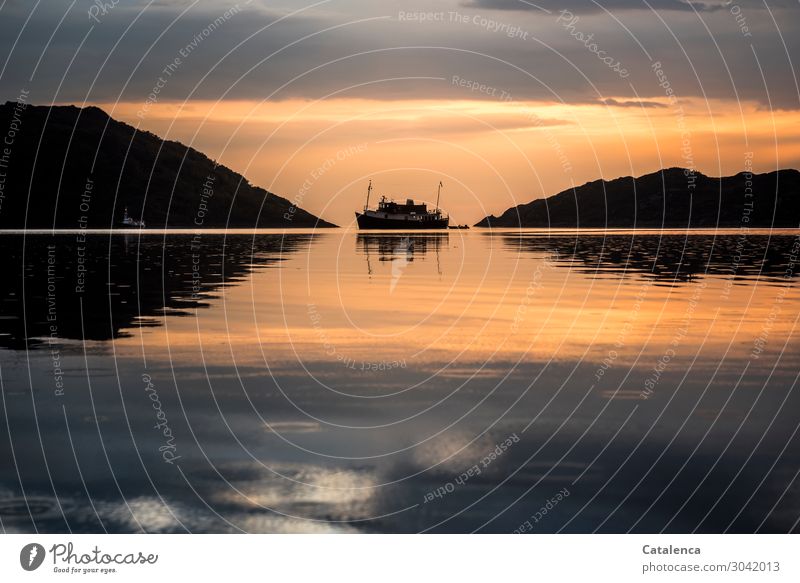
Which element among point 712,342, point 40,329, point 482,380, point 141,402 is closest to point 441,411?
point 482,380

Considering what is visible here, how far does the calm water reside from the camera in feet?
50.8

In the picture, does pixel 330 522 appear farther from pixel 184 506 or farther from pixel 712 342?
pixel 712 342

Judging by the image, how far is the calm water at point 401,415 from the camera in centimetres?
1548

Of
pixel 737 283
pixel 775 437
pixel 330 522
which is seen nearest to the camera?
pixel 330 522

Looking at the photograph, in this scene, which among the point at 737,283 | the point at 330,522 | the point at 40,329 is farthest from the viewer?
the point at 737,283

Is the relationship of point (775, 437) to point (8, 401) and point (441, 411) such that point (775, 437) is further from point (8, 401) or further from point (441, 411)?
point (8, 401)

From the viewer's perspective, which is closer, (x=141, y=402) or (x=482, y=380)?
(x=141, y=402)

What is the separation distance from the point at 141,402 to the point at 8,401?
2809 millimetres

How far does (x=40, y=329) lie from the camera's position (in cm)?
3419

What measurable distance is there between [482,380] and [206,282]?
101 ft

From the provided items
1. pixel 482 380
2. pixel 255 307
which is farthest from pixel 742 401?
pixel 255 307

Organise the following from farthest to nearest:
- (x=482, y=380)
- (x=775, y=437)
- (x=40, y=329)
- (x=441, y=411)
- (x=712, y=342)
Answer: (x=40, y=329) → (x=712, y=342) → (x=482, y=380) → (x=441, y=411) → (x=775, y=437)

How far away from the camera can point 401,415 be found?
2142 cm

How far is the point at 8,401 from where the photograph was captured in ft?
74.3
